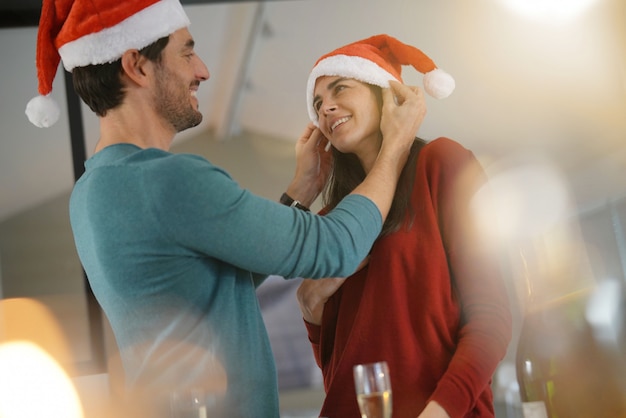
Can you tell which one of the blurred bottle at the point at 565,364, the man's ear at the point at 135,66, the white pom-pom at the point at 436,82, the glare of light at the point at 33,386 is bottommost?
the blurred bottle at the point at 565,364

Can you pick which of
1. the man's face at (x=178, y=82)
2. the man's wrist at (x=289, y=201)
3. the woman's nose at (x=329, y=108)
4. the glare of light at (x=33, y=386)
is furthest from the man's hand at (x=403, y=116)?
the glare of light at (x=33, y=386)

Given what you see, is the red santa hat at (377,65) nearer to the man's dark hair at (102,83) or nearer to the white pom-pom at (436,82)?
the white pom-pom at (436,82)

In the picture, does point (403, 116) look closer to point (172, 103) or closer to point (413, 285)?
point (413, 285)

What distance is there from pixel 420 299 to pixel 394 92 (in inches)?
16.0

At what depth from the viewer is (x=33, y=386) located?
75.4 inches

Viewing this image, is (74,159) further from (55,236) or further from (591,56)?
Answer: (591,56)

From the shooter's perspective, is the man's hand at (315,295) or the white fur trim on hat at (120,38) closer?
the white fur trim on hat at (120,38)

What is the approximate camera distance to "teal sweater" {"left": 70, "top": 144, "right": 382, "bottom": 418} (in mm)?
1151

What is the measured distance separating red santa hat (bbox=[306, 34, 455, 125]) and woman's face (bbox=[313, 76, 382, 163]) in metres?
0.02

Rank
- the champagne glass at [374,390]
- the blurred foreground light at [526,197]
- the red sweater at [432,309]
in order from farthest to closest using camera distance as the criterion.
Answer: the blurred foreground light at [526,197] < the red sweater at [432,309] < the champagne glass at [374,390]

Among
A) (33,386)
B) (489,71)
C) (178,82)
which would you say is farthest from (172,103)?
(33,386)

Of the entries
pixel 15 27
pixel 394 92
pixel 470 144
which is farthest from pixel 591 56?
pixel 15 27

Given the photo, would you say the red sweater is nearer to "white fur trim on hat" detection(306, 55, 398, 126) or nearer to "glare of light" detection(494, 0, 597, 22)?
"white fur trim on hat" detection(306, 55, 398, 126)

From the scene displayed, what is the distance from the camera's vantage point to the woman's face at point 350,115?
57.2 inches
